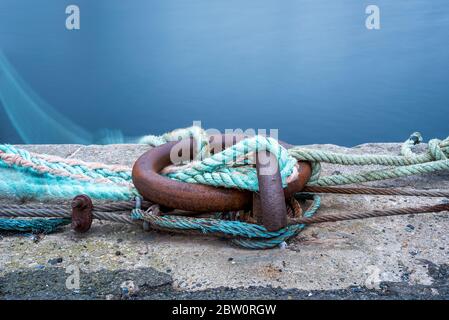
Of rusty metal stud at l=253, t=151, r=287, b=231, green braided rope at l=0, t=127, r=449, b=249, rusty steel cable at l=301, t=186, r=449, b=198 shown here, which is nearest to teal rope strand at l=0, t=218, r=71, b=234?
green braided rope at l=0, t=127, r=449, b=249

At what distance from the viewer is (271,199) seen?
114cm

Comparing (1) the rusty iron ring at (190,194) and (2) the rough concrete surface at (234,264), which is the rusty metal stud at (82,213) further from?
(1) the rusty iron ring at (190,194)

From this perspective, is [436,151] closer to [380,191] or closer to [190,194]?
[380,191]

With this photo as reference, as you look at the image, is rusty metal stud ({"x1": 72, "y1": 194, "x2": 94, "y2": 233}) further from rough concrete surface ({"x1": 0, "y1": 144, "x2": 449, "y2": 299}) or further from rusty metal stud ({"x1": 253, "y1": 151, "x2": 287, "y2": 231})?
rusty metal stud ({"x1": 253, "y1": 151, "x2": 287, "y2": 231})

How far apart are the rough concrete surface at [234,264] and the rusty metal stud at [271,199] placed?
10cm

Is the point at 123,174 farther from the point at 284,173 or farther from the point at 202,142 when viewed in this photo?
the point at 284,173

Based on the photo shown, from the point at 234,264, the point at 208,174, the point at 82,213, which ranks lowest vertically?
the point at 234,264

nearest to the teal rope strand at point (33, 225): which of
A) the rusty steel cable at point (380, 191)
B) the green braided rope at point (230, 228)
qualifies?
the green braided rope at point (230, 228)

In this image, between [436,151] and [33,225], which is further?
[436,151]

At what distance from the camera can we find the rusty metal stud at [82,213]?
4.14 feet

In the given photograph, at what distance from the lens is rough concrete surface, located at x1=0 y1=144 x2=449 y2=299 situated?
1052 mm

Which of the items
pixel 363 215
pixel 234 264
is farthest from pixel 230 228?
Answer: pixel 363 215

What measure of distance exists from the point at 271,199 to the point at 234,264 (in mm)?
189

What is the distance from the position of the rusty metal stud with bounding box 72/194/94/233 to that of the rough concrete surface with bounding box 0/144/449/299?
0.13 feet
